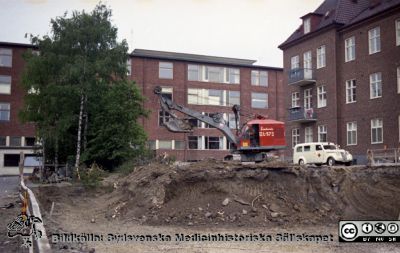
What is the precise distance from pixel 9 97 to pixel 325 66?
37.7 metres

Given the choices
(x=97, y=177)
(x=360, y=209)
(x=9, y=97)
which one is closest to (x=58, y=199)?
(x=97, y=177)

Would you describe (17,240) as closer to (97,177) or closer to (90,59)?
(97,177)

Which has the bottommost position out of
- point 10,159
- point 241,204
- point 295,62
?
point 241,204

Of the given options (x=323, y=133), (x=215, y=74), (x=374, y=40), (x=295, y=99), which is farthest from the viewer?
(x=215, y=74)

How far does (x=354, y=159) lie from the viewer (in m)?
36.4

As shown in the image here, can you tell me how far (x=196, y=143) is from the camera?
61719 mm

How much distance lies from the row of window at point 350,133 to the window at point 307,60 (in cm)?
569

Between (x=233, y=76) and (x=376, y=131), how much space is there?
33.3 metres

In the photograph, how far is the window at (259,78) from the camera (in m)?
67.8

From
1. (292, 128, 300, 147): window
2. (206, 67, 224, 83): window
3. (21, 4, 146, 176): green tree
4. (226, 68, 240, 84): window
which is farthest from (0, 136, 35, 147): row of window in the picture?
(292, 128, 300, 147): window

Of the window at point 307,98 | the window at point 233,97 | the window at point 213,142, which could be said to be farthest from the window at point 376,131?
the window at point 233,97

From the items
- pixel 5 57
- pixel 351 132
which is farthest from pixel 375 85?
pixel 5 57

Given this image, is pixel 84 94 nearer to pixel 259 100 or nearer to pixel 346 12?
pixel 346 12

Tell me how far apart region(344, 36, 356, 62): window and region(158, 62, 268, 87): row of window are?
91.2ft
